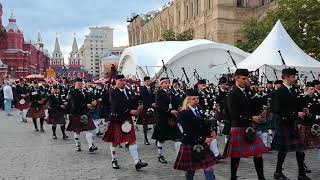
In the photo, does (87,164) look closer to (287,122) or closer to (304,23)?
(287,122)

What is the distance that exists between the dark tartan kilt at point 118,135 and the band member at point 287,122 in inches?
115

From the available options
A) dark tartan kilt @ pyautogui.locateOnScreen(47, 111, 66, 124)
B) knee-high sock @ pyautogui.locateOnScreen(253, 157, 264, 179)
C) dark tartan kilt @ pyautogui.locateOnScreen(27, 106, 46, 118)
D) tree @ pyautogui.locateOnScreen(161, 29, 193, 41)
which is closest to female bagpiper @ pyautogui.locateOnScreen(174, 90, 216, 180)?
knee-high sock @ pyautogui.locateOnScreen(253, 157, 264, 179)

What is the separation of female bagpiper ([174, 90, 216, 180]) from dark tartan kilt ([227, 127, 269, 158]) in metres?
0.56

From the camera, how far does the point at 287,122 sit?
301 inches

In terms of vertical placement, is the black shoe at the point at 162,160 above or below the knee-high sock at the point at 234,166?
below

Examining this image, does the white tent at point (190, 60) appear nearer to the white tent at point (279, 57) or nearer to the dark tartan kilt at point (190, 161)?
the white tent at point (279, 57)

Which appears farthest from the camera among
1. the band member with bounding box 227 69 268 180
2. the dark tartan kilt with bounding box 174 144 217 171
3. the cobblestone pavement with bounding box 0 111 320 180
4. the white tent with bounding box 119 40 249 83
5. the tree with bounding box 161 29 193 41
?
the tree with bounding box 161 29 193 41

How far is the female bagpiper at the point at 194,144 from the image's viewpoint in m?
6.41

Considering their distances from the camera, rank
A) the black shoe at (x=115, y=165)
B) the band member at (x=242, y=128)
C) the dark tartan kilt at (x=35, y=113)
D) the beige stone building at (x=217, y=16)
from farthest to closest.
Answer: the beige stone building at (x=217, y=16) < the dark tartan kilt at (x=35, y=113) < the black shoe at (x=115, y=165) < the band member at (x=242, y=128)

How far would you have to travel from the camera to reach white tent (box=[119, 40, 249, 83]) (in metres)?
23.7

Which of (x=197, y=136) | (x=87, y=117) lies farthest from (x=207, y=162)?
(x=87, y=117)

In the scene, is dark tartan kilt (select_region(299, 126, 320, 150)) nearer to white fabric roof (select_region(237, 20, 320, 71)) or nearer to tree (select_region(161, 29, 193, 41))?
white fabric roof (select_region(237, 20, 320, 71))

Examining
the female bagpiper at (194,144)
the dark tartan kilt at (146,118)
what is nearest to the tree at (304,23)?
the dark tartan kilt at (146,118)

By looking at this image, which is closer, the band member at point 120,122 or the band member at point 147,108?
the band member at point 120,122
